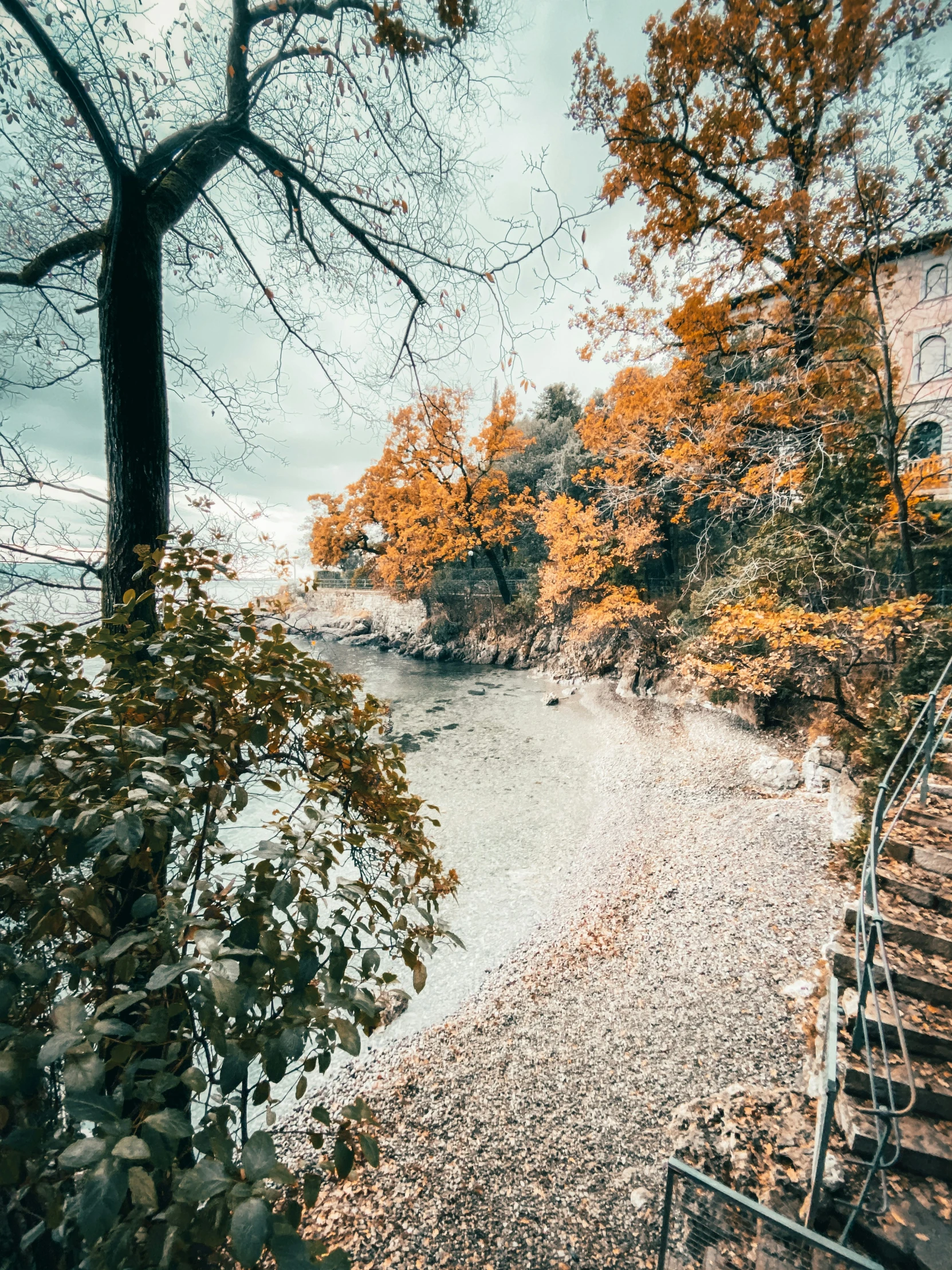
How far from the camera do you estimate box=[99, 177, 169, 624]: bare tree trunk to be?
7.82 feet

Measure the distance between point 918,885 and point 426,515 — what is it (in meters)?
19.5

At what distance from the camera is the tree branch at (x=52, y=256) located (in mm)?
2545

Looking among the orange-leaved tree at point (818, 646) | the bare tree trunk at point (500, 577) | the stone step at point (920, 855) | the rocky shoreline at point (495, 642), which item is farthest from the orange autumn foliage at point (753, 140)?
the bare tree trunk at point (500, 577)

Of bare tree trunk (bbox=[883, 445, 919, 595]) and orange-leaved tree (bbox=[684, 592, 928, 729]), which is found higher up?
bare tree trunk (bbox=[883, 445, 919, 595])

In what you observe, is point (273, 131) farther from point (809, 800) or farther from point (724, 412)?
point (809, 800)

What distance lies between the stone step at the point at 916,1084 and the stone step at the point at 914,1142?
0.07 m

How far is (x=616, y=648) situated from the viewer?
18750 mm

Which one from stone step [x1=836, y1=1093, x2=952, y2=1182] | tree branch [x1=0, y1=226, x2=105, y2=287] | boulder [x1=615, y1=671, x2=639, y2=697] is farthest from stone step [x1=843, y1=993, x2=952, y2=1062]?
boulder [x1=615, y1=671, x2=639, y2=697]

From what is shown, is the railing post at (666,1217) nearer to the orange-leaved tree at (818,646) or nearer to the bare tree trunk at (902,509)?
the orange-leaved tree at (818,646)

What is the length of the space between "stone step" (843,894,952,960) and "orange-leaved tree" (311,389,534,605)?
15773 millimetres

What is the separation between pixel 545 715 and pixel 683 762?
524 cm

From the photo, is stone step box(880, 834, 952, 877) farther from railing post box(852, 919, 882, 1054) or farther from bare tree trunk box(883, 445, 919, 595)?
bare tree trunk box(883, 445, 919, 595)

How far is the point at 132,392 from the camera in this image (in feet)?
8.00

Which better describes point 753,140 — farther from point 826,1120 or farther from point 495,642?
point 495,642
